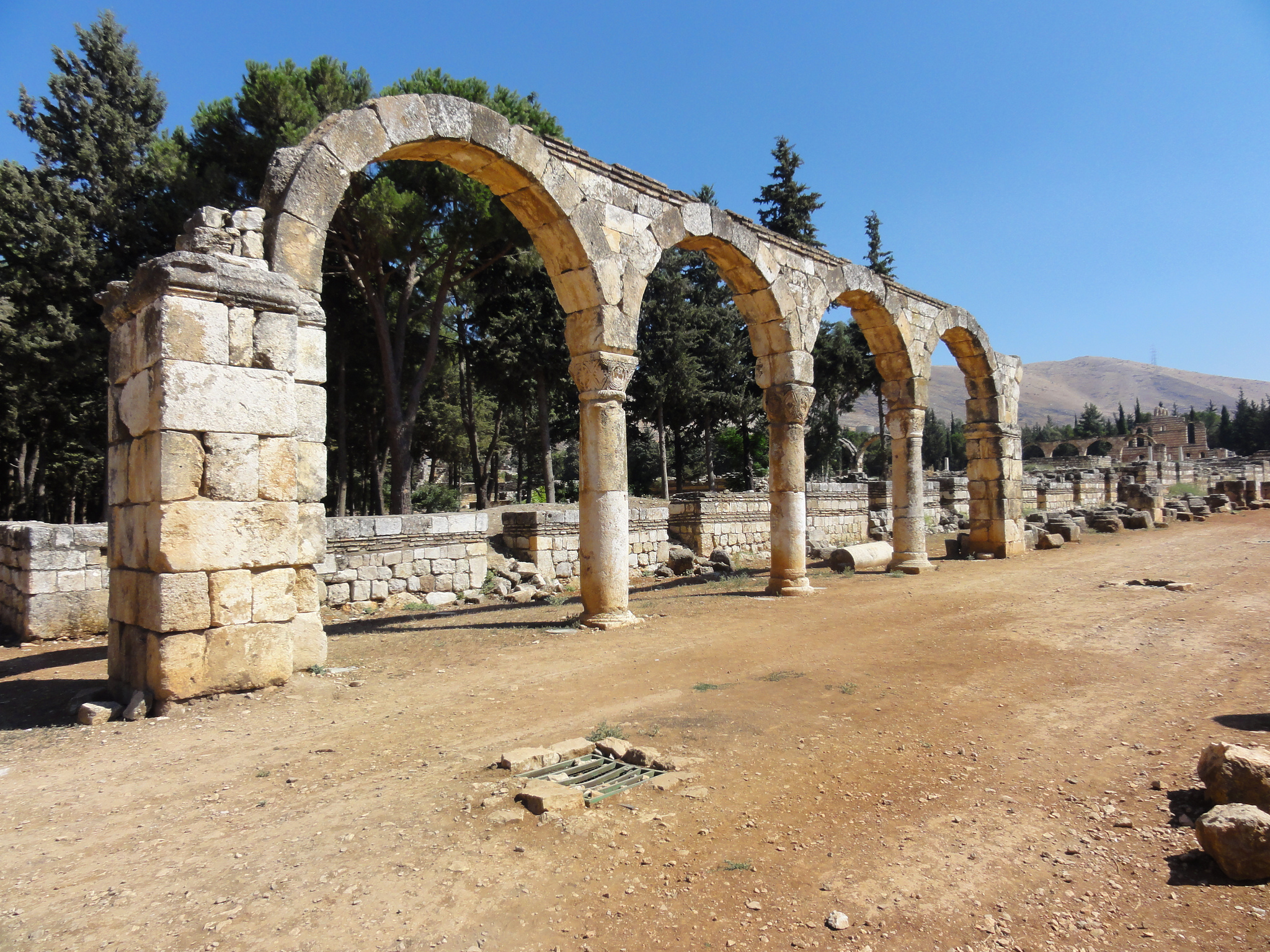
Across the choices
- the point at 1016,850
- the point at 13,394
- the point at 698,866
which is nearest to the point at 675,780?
the point at 698,866

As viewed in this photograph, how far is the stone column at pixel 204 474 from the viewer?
4.95m

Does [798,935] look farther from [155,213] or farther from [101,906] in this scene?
[155,213]

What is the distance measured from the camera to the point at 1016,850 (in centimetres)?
305

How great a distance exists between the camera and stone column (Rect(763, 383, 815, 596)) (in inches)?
433

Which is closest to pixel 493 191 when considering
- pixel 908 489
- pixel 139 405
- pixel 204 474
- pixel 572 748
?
pixel 139 405

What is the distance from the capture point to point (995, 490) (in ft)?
50.1

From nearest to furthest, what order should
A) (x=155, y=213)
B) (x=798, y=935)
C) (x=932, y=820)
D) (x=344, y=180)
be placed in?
(x=798, y=935), (x=932, y=820), (x=344, y=180), (x=155, y=213)

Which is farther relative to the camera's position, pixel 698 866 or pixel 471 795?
pixel 471 795

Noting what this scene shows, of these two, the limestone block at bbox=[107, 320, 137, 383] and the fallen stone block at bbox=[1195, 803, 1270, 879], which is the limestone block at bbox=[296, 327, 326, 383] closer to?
the limestone block at bbox=[107, 320, 137, 383]

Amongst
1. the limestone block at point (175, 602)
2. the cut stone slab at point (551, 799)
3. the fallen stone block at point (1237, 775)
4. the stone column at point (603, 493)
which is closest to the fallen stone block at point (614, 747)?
the cut stone slab at point (551, 799)

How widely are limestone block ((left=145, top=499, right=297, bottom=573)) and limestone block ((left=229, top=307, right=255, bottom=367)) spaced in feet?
3.32

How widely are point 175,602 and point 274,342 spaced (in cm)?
191

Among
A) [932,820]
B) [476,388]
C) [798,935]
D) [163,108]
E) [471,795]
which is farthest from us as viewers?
[476,388]

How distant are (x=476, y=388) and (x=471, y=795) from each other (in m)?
27.1
